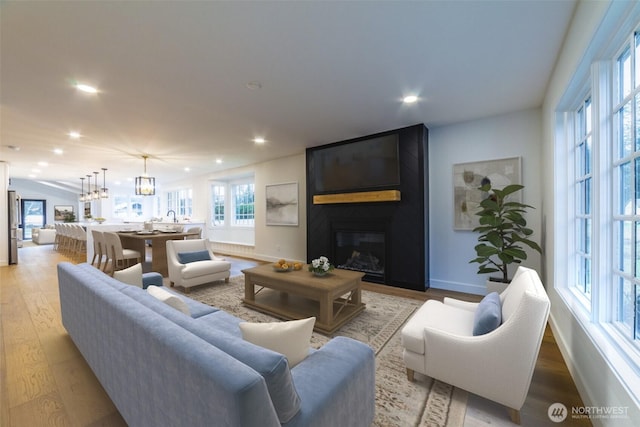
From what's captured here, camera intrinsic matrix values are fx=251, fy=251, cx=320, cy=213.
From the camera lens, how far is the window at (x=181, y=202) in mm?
9203

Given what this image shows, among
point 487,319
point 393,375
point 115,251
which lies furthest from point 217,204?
point 487,319

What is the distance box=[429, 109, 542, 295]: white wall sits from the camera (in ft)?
10.7

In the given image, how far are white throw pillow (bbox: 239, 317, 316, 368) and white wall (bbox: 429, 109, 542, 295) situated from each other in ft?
10.9

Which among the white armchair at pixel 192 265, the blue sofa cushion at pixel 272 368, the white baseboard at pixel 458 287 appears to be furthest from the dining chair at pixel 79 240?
the white baseboard at pixel 458 287

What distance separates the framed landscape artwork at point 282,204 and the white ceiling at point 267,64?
1.88 meters

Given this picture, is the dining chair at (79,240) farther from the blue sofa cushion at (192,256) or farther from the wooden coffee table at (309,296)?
the wooden coffee table at (309,296)

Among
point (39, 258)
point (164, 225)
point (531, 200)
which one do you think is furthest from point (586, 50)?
point (39, 258)

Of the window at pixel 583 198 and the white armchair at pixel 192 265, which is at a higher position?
the window at pixel 583 198

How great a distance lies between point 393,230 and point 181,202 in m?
8.56

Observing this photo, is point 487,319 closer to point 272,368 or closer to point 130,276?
point 272,368

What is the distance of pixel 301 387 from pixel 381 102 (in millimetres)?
3035

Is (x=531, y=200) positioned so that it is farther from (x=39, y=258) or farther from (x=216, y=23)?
(x=39, y=258)

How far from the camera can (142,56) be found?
211cm

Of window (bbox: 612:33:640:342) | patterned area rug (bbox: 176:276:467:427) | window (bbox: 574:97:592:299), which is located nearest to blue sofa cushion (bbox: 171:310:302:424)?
patterned area rug (bbox: 176:276:467:427)
